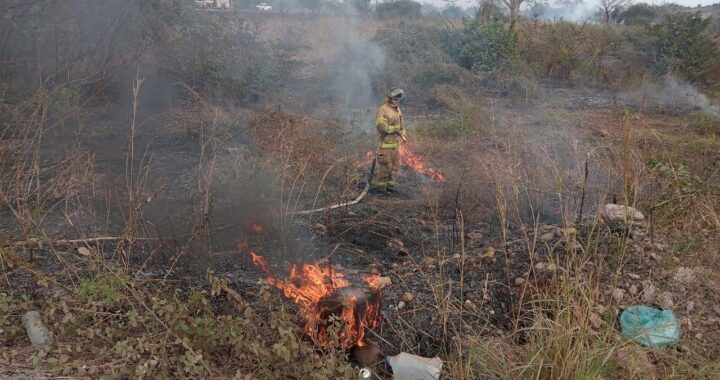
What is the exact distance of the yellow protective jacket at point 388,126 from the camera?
7.17 metres

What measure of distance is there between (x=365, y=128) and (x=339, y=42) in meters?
7.09

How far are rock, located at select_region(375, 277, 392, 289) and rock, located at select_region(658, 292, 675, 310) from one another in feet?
7.08

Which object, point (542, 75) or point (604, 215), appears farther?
point (542, 75)

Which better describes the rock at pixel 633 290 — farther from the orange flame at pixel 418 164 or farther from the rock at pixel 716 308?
the orange flame at pixel 418 164

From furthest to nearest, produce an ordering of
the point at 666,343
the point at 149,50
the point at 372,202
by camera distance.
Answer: the point at 149,50, the point at 372,202, the point at 666,343

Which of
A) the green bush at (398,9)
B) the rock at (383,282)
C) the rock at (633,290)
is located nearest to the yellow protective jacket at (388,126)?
the rock at (383,282)

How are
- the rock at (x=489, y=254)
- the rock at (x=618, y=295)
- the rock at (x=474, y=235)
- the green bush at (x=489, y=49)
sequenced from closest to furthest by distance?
the rock at (x=618, y=295), the rock at (x=489, y=254), the rock at (x=474, y=235), the green bush at (x=489, y=49)

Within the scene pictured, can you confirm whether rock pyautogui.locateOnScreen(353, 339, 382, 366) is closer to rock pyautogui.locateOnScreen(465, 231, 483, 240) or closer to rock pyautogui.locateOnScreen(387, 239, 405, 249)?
rock pyautogui.locateOnScreen(387, 239, 405, 249)

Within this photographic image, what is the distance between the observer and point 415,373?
311cm

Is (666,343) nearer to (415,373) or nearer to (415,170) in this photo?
(415,373)

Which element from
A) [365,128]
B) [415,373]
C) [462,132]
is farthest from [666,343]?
[365,128]

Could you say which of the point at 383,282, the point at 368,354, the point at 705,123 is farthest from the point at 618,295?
the point at 705,123

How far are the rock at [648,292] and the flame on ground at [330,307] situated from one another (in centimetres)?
215

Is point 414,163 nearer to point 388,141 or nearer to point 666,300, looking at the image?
point 388,141
